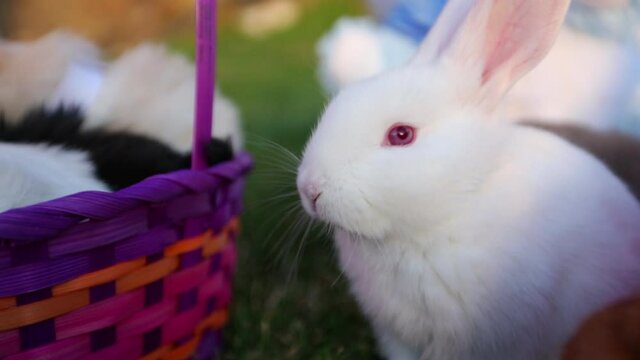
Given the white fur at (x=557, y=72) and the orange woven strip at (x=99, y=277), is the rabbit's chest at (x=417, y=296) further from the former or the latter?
the white fur at (x=557, y=72)

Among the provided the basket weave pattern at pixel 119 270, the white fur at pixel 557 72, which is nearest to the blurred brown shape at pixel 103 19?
the white fur at pixel 557 72

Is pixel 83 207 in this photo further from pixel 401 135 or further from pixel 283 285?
pixel 283 285

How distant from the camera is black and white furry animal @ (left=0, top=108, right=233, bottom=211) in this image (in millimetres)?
1068

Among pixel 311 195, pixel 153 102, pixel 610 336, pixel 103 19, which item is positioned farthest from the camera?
pixel 103 19

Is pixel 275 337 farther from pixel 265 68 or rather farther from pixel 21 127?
pixel 265 68

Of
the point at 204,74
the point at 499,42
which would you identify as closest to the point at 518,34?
the point at 499,42

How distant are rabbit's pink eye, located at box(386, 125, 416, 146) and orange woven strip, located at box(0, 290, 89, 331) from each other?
Answer: 0.43 meters

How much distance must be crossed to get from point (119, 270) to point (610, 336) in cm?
60

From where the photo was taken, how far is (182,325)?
44.0 inches

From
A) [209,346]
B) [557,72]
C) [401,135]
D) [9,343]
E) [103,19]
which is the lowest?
[209,346]

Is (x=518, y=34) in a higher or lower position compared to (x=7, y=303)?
higher

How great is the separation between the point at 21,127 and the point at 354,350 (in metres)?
0.71

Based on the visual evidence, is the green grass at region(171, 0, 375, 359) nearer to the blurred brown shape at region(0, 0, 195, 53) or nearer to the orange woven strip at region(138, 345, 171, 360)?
the orange woven strip at region(138, 345, 171, 360)

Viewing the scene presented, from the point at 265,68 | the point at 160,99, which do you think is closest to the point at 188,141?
the point at 160,99
